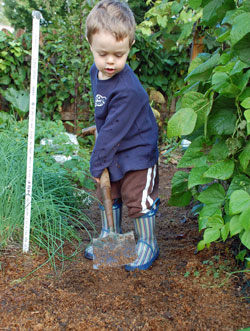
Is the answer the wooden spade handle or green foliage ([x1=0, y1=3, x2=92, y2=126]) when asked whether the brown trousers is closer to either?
the wooden spade handle

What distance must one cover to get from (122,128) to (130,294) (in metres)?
0.81

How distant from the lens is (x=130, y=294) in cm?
173

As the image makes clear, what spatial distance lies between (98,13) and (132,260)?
1218mm

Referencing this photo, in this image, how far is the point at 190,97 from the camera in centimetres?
141

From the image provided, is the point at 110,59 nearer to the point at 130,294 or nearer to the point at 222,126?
the point at 222,126

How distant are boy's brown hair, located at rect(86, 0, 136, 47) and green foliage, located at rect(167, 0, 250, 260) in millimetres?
324

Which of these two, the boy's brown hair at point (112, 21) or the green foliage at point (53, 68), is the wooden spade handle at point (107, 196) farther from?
the green foliage at point (53, 68)

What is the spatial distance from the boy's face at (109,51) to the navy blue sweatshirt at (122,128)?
10 cm

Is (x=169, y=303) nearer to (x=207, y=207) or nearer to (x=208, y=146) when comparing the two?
(x=207, y=207)

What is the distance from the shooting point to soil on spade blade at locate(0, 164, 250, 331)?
1520 mm

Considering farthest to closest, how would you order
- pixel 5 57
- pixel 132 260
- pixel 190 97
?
pixel 5 57 → pixel 132 260 → pixel 190 97

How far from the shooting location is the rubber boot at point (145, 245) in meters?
1.99

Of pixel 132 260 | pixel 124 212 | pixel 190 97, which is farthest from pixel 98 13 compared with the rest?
pixel 124 212

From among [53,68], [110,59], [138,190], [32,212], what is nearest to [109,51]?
[110,59]
